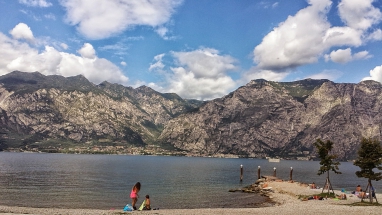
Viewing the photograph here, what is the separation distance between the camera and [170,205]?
2084 inches

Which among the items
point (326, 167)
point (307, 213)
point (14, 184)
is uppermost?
point (326, 167)

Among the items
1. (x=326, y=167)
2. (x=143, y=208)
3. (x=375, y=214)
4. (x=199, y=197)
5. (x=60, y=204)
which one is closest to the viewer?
(x=375, y=214)

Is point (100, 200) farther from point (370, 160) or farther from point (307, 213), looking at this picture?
point (370, 160)

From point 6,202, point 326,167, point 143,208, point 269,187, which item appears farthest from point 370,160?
point 6,202

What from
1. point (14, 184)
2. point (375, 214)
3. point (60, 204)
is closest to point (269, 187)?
point (375, 214)

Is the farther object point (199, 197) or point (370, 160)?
point (199, 197)

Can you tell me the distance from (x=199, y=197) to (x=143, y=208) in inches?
1003

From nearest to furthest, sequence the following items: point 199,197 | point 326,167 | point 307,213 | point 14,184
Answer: point 307,213 → point 326,167 → point 199,197 → point 14,184

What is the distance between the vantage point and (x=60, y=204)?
51.0 m

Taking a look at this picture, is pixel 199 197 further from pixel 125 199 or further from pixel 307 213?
pixel 307 213

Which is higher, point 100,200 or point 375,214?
point 375,214

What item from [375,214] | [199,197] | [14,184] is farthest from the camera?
[14,184]

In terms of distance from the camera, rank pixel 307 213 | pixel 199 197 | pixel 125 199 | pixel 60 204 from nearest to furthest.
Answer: pixel 307 213
pixel 60 204
pixel 125 199
pixel 199 197

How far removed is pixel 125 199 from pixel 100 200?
502 cm
